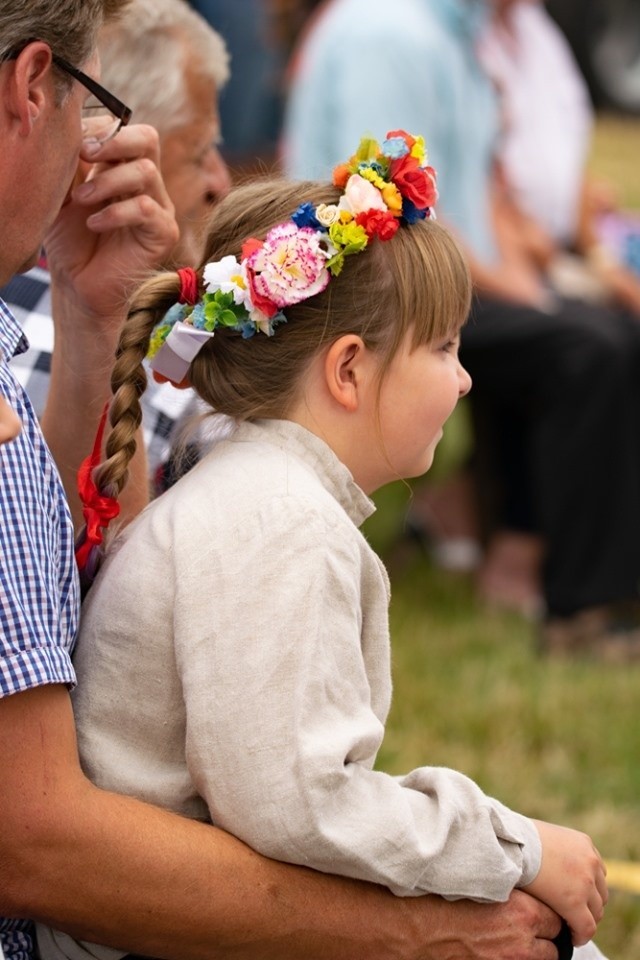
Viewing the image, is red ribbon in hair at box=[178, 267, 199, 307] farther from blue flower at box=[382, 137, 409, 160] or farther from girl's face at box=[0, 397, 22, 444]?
girl's face at box=[0, 397, 22, 444]

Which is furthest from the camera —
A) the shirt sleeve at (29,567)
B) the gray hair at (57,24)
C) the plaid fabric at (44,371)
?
the plaid fabric at (44,371)

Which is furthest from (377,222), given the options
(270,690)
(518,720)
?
(518,720)

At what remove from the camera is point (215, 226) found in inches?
76.6

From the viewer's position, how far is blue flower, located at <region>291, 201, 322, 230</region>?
1.82 meters

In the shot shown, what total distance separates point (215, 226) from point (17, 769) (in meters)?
0.76

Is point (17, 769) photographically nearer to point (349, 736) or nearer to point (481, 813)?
point (349, 736)

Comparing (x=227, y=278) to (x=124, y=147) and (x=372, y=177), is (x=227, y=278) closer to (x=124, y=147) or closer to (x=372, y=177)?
(x=372, y=177)

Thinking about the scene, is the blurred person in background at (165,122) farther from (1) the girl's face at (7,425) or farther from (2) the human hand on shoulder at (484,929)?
(1) the girl's face at (7,425)

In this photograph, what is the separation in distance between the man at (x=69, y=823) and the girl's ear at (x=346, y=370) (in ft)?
1.17

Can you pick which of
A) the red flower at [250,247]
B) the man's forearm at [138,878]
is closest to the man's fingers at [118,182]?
the red flower at [250,247]

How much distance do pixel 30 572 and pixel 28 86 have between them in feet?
1.76

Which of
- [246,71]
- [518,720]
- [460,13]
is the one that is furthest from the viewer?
[246,71]

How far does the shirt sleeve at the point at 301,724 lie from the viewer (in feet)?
5.27

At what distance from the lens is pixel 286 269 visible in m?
1.79
